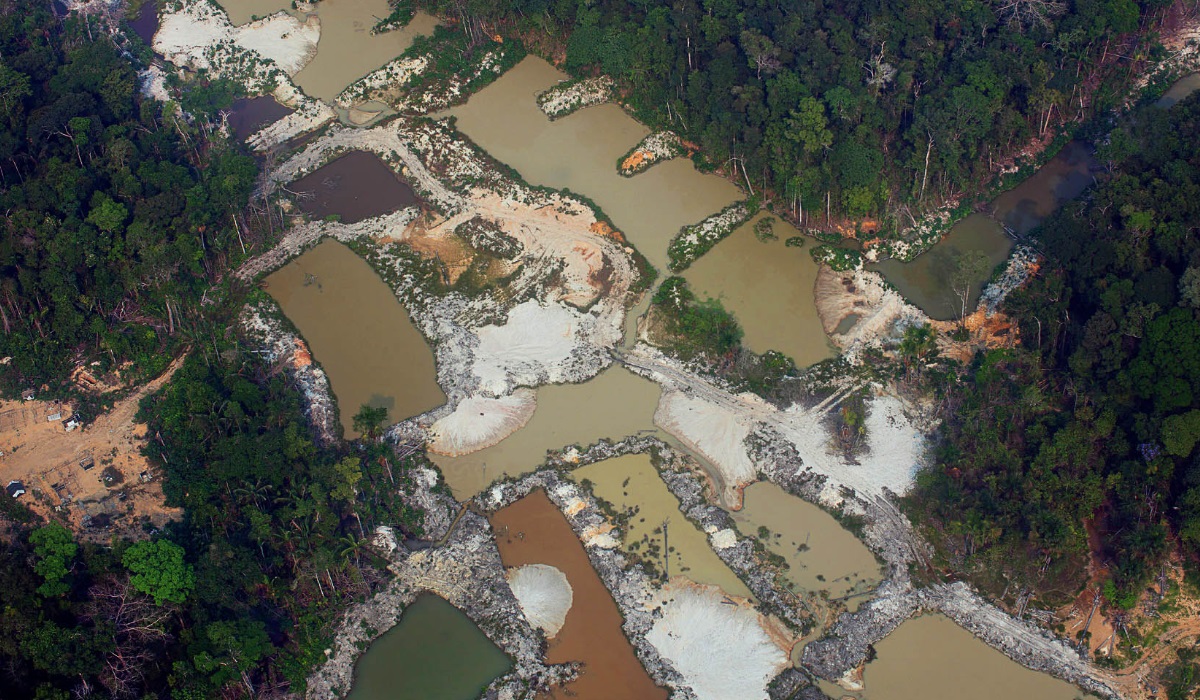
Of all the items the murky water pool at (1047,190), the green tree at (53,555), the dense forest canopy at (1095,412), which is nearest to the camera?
the green tree at (53,555)

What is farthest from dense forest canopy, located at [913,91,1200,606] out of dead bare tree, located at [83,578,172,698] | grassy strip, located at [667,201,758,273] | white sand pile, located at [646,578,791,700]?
dead bare tree, located at [83,578,172,698]

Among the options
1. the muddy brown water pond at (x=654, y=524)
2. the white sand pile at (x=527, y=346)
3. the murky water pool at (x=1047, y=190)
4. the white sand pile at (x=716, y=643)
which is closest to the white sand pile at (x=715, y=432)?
the muddy brown water pond at (x=654, y=524)

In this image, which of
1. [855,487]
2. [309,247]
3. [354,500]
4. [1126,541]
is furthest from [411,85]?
[1126,541]

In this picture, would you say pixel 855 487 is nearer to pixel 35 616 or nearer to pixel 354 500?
pixel 354 500

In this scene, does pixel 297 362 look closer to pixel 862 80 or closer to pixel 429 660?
pixel 429 660

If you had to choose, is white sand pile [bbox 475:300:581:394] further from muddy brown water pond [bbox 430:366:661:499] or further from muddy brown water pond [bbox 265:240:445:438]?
muddy brown water pond [bbox 265:240:445:438]

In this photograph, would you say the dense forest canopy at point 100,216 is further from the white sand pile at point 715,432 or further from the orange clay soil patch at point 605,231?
the white sand pile at point 715,432
